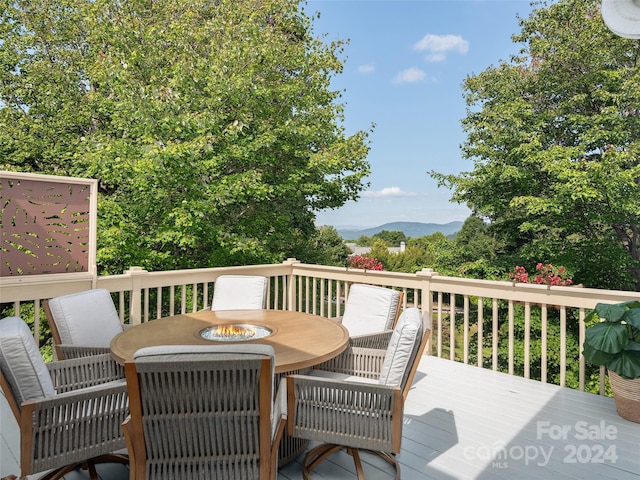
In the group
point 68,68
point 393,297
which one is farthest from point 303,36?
point 393,297

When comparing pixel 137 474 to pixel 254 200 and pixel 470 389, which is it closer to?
pixel 470 389

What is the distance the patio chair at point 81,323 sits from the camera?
2580 millimetres

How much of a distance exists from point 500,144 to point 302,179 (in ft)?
17.0

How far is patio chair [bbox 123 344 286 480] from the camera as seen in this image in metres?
1.48

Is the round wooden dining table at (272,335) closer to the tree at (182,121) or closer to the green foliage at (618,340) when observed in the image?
the green foliage at (618,340)

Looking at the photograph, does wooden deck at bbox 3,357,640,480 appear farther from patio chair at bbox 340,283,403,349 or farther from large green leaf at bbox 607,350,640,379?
patio chair at bbox 340,283,403,349

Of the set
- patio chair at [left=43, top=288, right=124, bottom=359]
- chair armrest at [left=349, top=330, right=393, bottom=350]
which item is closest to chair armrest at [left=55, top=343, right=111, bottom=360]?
patio chair at [left=43, top=288, right=124, bottom=359]

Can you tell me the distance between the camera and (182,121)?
6.94 m

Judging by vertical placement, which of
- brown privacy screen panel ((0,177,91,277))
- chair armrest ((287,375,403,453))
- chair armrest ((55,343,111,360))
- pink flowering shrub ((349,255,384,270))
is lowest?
chair armrest ((287,375,403,453))

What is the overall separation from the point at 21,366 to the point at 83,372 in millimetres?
585

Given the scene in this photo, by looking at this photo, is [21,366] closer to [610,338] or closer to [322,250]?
[610,338]

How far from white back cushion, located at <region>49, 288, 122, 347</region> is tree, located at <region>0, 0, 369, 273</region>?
3.99 meters

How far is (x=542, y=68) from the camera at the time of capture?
33.5 ft

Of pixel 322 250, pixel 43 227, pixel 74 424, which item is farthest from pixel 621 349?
pixel 322 250
